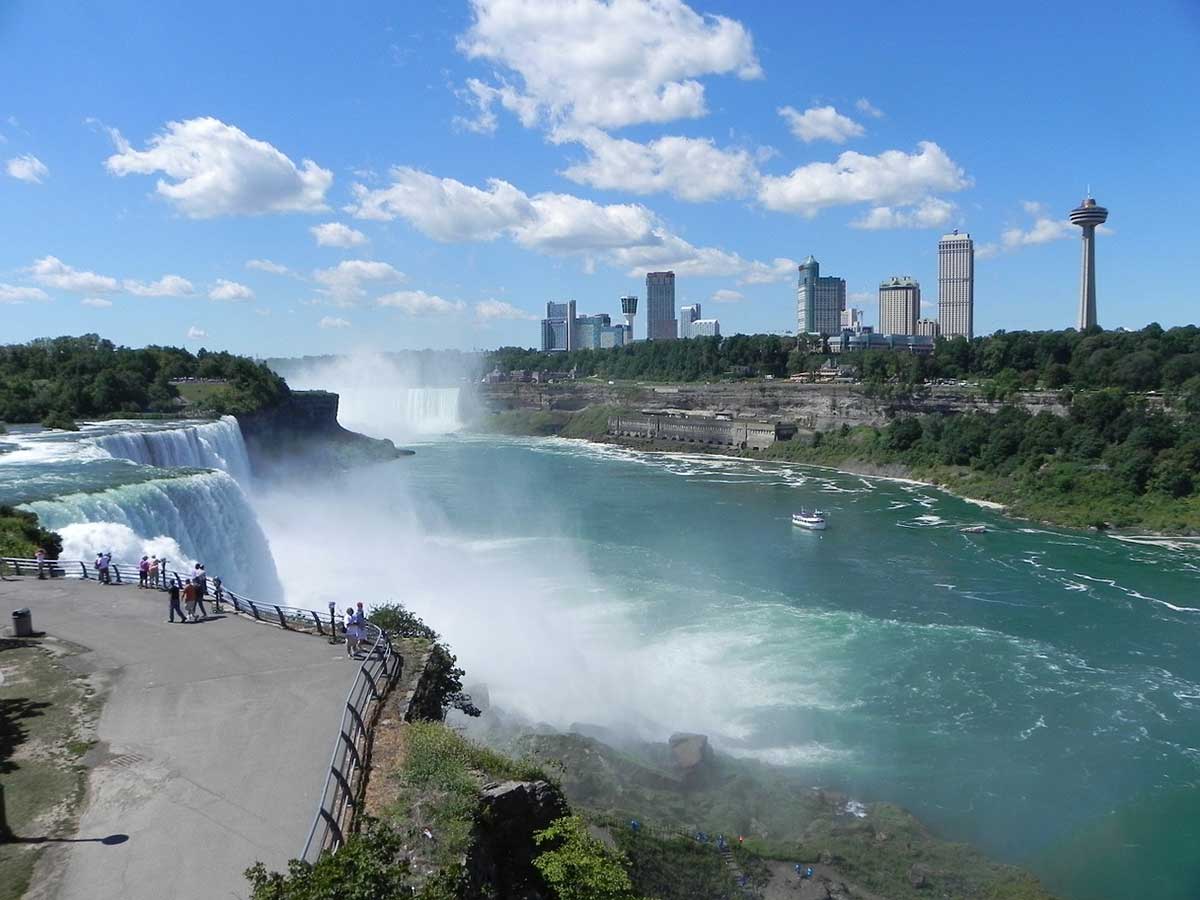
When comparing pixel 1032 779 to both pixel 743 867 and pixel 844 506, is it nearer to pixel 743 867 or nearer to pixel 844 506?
pixel 743 867

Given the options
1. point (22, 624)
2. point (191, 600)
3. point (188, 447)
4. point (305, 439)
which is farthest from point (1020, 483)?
point (22, 624)

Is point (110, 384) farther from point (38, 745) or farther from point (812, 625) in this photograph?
point (38, 745)

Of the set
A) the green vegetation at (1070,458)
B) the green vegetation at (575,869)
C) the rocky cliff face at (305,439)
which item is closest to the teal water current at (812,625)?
the green vegetation at (1070,458)

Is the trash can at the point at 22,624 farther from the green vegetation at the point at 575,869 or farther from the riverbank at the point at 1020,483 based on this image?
the riverbank at the point at 1020,483

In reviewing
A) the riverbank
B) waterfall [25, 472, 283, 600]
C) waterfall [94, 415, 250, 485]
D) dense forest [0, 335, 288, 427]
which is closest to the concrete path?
waterfall [25, 472, 283, 600]

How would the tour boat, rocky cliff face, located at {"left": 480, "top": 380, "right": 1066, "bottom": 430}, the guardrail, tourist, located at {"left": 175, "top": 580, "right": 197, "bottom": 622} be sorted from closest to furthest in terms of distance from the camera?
the guardrail < tourist, located at {"left": 175, "top": 580, "right": 197, "bottom": 622} < the tour boat < rocky cliff face, located at {"left": 480, "top": 380, "right": 1066, "bottom": 430}

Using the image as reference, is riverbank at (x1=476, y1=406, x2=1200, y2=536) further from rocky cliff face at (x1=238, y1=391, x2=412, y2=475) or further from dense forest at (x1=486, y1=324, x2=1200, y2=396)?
rocky cliff face at (x1=238, y1=391, x2=412, y2=475)
